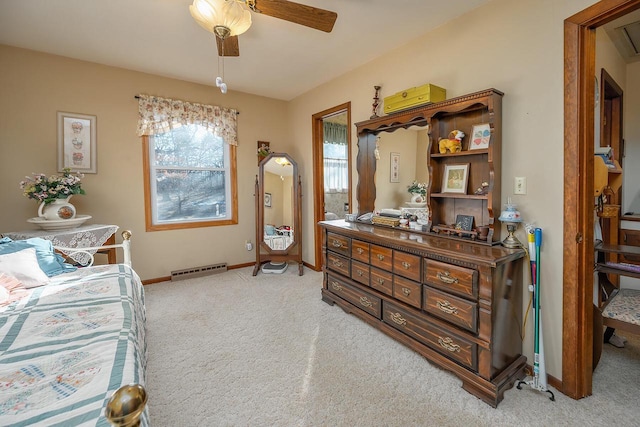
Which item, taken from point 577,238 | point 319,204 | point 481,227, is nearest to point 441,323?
point 481,227

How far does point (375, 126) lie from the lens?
2818 mm

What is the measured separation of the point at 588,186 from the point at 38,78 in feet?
15.5

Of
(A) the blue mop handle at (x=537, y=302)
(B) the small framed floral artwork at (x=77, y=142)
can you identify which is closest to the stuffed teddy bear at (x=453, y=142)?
(A) the blue mop handle at (x=537, y=302)

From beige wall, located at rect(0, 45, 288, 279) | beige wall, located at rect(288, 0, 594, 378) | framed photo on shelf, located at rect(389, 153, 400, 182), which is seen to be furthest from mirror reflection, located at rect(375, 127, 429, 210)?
beige wall, located at rect(0, 45, 288, 279)

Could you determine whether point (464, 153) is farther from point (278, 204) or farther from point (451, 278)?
point (278, 204)

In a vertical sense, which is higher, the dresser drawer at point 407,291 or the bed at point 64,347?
the bed at point 64,347

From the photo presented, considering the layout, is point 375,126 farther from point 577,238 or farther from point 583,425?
point 583,425

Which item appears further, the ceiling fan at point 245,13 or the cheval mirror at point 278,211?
the cheval mirror at point 278,211

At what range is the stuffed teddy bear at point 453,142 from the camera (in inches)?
86.9

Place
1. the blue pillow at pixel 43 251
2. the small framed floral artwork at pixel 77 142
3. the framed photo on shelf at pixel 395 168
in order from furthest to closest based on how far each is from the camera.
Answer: the small framed floral artwork at pixel 77 142, the framed photo on shelf at pixel 395 168, the blue pillow at pixel 43 251

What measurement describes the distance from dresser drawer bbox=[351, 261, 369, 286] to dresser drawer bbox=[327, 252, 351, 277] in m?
0.06

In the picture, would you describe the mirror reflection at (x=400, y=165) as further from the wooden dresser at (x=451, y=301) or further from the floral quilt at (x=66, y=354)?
the floral quilt at (x=66, y=354)

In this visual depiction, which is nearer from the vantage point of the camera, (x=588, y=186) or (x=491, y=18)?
(x=588, y=186)

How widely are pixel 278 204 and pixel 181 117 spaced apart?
166 cm
